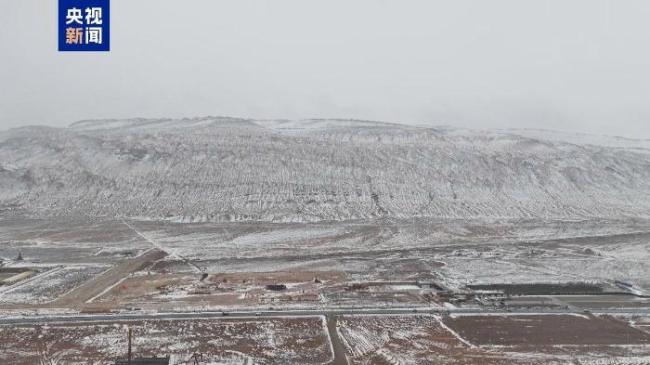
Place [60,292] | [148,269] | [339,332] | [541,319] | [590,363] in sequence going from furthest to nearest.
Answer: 1. [148,269]
2. [60,292]
3. [541,319]
4. [339,332]
5. [590,363]

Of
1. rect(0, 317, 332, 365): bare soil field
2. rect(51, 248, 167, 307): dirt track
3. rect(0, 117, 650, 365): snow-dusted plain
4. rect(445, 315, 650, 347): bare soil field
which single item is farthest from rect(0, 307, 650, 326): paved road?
rect(51, 248, 167, 307): dirt track

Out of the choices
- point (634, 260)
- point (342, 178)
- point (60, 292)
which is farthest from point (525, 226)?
point (60, 292)

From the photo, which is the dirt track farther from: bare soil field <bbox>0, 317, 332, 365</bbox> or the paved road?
bare soil field <bbox>0, 317, 332, 365</bbox>

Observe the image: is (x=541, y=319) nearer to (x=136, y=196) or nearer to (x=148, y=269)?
(x=148, y=269)

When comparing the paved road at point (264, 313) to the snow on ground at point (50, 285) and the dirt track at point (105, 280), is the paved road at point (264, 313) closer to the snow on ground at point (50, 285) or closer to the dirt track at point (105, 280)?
the dirt track at point (105, 280)

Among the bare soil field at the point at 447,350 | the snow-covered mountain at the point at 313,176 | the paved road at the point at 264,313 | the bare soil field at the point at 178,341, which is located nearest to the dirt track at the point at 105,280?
the paved road at the point at 264,313
